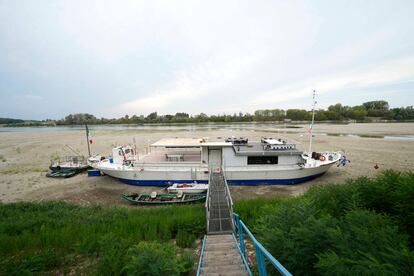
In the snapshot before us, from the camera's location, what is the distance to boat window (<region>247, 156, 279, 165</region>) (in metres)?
15.2

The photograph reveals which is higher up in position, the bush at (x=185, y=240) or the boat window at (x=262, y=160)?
the boat window at (x=262, y=160)

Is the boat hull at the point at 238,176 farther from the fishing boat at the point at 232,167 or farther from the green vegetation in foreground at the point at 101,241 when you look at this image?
the green vegetation in foreground at the point at 101,241

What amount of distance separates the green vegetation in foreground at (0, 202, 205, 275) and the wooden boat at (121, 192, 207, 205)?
2.11 meters

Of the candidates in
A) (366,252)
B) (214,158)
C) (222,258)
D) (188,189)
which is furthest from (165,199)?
(366,252)

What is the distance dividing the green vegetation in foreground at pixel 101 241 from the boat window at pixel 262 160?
6948mm

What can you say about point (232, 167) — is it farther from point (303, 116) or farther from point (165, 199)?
point (303, 116)

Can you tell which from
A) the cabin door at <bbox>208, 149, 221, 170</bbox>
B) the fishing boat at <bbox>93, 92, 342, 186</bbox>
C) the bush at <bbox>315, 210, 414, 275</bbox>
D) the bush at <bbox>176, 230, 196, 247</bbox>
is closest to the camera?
the bush at <bbox>315, 210, 414, 275</bbox>

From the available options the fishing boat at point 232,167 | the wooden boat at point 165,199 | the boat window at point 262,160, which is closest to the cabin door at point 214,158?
the fishing boat at point 232,167

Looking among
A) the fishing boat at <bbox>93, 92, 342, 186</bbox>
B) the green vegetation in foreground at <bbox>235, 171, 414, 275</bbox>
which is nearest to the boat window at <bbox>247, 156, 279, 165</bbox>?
the fishing boat at <bbox>93, 92, 342, 186</bbox>

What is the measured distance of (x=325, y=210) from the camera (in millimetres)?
4902

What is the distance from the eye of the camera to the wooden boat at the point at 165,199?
1187 cm

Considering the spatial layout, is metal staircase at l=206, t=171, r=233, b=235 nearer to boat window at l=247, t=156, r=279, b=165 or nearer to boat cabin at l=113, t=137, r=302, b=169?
boat cabin at l=113, t=137, r=302, b=169

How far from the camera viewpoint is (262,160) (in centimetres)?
1530

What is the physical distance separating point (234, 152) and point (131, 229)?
9656 mm
